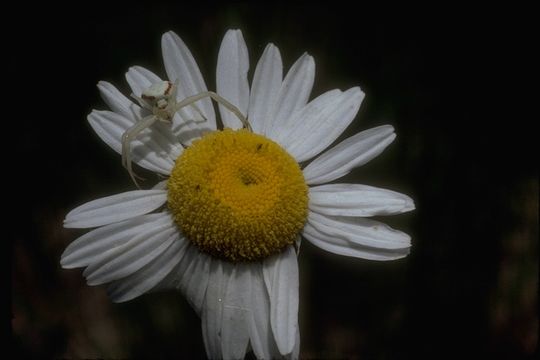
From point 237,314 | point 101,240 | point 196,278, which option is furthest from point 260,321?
point 101,240

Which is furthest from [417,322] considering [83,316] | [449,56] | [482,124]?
[83,316]

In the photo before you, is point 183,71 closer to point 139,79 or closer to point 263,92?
point 139,79

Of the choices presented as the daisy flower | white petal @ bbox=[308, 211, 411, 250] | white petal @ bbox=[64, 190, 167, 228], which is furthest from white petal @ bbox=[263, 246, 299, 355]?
white petal @ bbox=[64, 190, 167, 228]

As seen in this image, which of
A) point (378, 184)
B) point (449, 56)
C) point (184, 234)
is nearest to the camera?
point (184, 234)

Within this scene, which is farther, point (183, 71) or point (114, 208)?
point (183, 71)

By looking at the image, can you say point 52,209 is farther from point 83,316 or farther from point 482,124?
point 482,124

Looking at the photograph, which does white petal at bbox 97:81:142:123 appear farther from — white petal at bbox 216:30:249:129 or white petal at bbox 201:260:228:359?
white petal at bbox 201:260:228:359
